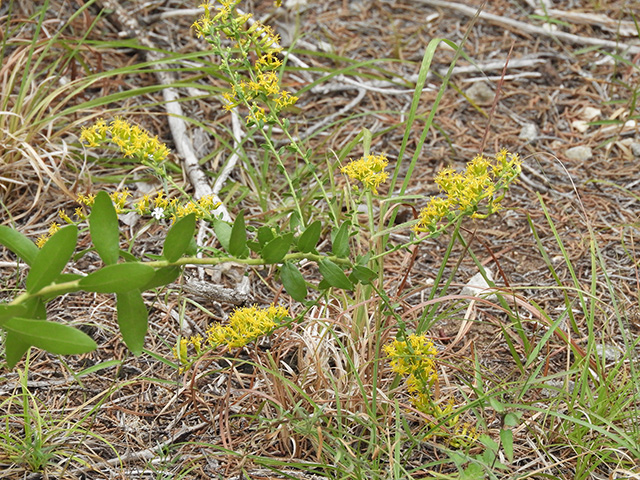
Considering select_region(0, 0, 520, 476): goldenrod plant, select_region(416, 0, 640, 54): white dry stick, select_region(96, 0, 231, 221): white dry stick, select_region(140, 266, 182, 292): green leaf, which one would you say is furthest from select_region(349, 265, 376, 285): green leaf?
select_region(416, 0, 640, 54): white dry stick

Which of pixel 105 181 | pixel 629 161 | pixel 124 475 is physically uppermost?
pixel 105 181

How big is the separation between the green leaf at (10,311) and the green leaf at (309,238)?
0.53 meters

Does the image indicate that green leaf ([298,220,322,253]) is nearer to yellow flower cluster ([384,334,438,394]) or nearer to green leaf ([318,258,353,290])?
green leaf ([318,258,353,290])

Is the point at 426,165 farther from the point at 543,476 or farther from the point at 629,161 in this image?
the point at 543,476

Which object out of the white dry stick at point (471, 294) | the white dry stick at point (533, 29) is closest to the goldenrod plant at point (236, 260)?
the white dry stick at point (471, 294)

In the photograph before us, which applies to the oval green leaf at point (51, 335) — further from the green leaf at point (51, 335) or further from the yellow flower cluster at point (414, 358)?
the yellow flower cluster at point (414, 358)

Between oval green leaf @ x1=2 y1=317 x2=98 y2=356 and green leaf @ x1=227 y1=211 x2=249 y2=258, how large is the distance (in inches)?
12.9

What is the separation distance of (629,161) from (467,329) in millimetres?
1290

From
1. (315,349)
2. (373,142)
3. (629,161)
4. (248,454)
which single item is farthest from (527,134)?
(248,454)

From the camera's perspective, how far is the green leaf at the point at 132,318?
1145mm

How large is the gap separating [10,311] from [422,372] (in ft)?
2.74

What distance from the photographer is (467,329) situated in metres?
1.78

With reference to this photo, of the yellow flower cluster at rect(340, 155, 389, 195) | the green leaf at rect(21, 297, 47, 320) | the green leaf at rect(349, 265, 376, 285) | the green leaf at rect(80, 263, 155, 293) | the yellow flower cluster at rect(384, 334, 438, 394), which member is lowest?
the yellow flower cluster at rect(384, 334, 438, 394)

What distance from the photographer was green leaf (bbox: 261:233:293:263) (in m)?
1.22
